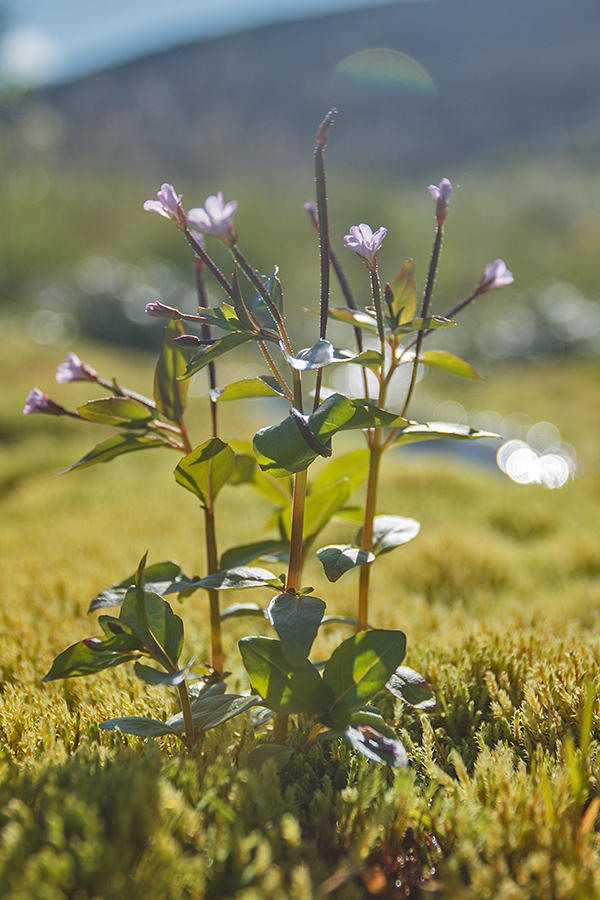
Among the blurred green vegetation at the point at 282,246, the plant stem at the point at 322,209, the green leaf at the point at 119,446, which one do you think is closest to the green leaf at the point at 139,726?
the green leaf at the point at 119,446

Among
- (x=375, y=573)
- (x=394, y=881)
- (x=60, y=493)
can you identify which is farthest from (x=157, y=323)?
(x=394, y=881)

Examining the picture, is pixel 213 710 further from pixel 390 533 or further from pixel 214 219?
pixel 214 219

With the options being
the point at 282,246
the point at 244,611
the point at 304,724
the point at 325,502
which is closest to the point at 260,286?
the point at 325,502

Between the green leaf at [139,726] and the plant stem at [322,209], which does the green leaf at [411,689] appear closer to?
the green leaf at [139,726]

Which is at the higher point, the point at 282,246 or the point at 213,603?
the point at 282,246

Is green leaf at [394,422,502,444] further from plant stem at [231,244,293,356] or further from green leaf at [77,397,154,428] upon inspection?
green leaf at [77,397,154,428]

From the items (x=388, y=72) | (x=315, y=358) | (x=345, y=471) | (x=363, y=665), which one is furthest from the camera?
(x=388, y=72)
